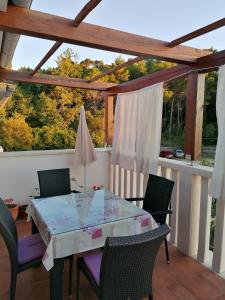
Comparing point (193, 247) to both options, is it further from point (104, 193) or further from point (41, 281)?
point (41, 281)

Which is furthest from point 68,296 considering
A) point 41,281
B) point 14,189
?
point 14,189

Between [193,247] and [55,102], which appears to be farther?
[55,102]

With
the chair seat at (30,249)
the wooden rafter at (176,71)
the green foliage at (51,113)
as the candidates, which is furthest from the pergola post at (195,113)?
the green foliage at (51,113)

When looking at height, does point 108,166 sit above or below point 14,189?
above

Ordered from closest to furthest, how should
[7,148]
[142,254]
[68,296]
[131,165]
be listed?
[142,254], [68,296], [131,165], [7,148]

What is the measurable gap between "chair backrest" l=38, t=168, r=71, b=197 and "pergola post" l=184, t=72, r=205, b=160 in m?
1.75

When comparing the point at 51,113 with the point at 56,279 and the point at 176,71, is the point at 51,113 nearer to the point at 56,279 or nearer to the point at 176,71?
the point at 176,71

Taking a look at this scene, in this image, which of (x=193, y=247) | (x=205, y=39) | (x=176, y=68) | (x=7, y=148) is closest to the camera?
(x=205, y=39)

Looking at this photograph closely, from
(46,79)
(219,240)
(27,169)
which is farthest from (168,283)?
(46,79)

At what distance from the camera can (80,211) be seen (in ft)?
7.45

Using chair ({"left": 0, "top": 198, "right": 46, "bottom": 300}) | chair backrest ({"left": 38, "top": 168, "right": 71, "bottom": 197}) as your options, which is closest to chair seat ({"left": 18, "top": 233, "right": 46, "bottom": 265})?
chair ({"left": 0, "top": 198, "right": 46, "bottom": 300})

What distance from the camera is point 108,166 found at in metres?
4.87

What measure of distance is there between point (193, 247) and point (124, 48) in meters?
2.47

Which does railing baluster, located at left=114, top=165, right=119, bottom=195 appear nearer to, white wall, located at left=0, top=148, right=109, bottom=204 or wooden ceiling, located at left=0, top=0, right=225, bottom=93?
white wall, located at left=0, top=148, right=109, bottom=204
